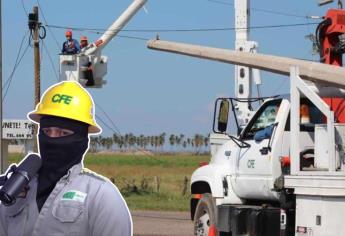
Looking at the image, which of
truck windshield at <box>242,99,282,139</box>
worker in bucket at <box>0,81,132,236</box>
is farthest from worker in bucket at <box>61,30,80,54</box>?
worker in bucket at <box>0,81,132,236</box>

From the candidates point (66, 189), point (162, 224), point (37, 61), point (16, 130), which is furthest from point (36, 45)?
point (66, 189)

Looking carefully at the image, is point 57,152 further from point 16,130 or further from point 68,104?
point 16,130

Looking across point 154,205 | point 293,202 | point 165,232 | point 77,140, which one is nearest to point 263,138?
point 293,202

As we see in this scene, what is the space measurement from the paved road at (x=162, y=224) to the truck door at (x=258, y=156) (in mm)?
7026

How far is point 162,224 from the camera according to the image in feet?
65.7

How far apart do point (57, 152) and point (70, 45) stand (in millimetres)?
15460

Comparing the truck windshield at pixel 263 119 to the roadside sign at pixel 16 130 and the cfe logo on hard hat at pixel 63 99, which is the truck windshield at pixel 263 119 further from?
the roadside sign at pixel 16 130

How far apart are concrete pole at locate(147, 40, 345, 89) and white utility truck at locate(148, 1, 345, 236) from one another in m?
0.01

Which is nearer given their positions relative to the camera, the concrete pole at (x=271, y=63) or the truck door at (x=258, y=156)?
the concrete pole at (x=271, y=63)

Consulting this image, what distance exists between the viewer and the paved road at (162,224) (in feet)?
57.6

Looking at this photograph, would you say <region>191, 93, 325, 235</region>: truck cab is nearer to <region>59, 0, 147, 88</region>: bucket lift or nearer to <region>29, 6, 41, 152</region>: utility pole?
<region>59, 0, 147, 88</region>: bucket lift

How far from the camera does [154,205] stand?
1073 inches

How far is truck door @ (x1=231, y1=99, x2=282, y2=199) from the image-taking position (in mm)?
9664

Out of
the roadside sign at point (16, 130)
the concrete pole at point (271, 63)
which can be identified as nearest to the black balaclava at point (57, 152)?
the concrete pole at point (271, 63)
